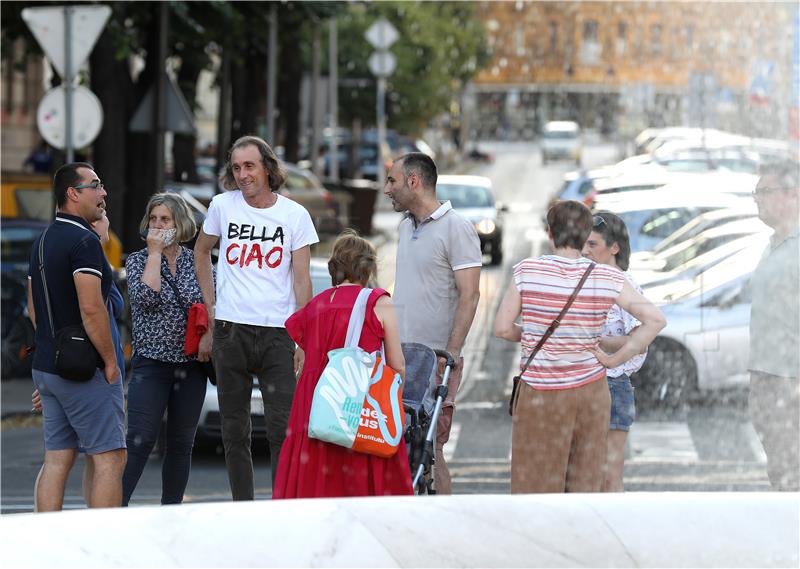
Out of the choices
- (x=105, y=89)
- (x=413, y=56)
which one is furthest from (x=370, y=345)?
(x=413, y=56)

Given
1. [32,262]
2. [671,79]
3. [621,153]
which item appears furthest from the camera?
[671,79]

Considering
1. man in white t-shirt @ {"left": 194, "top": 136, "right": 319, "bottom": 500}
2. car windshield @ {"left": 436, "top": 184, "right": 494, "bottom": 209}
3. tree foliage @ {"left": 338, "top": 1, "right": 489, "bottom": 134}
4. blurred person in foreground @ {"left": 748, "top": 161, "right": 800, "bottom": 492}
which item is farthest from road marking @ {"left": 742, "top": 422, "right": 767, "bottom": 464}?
tree foliage @ {"left": 338, "top": 1, "right": 489, "bottom": 134}

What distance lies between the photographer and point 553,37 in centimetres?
9581

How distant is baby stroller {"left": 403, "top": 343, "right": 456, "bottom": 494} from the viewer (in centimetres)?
738

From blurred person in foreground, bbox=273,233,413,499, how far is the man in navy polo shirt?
923mm

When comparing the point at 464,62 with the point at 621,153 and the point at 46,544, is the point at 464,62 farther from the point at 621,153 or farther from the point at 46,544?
the point at 46,544

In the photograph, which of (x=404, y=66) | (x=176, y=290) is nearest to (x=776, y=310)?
(x=176, y=290)

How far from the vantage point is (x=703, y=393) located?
14492 millimetres

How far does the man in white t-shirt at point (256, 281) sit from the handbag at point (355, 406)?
0.87m

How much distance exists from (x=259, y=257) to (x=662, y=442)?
5624 millimetres

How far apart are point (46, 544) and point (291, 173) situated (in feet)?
87.4

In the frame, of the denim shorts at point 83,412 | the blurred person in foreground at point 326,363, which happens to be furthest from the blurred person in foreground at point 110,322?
the blurred person in foreground at point 326,363

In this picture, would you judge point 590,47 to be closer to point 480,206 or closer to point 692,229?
point 480,206

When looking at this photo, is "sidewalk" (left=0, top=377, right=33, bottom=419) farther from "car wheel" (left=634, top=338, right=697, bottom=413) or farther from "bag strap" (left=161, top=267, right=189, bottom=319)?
"bag strap" (left=161, top=267, right=189, bottom=319)
